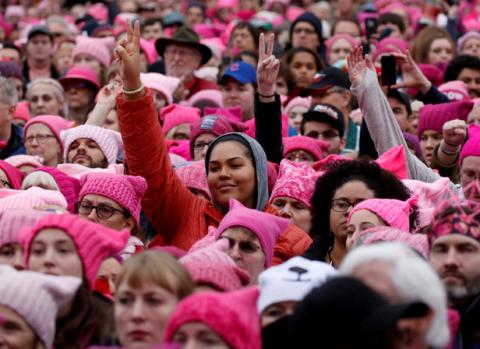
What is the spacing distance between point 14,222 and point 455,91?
5997 mm

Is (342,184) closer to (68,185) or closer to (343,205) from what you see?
(343,205)

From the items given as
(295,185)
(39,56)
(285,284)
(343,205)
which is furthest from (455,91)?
(285,284)

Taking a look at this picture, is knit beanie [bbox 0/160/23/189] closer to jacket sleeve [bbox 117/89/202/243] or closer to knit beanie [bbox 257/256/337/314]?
jacket sleeve [bbox 117/89/202/243]

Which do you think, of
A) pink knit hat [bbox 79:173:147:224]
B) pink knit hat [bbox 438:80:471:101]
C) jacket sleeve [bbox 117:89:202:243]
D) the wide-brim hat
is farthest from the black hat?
the wide-brim hat

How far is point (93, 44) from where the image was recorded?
1595cm

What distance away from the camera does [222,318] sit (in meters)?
6.30

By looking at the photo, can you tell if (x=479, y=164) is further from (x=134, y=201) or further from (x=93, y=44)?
(x=93, y=44)

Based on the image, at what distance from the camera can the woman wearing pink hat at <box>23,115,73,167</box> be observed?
38.8ft

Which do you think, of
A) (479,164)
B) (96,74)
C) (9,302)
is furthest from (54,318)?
(96,74)

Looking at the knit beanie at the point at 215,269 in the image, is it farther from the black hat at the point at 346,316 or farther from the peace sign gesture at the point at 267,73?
the peace sign gesture at the point at 267,73

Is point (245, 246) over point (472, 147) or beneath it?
beneath

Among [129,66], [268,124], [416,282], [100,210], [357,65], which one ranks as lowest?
[100,210]

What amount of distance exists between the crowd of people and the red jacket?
1 cm

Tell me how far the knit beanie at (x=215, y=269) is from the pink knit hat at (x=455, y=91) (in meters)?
5.70
